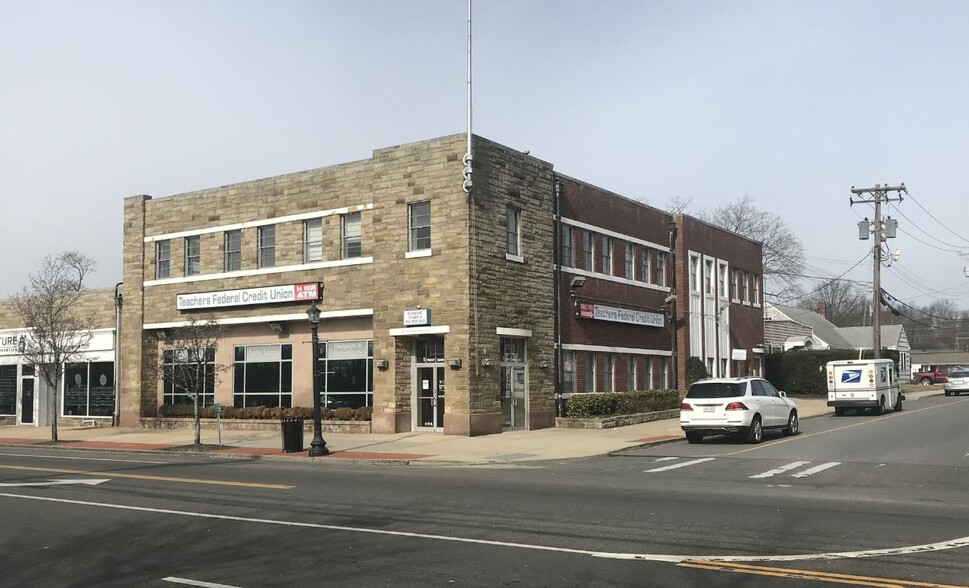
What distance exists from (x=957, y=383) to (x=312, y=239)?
4046cm

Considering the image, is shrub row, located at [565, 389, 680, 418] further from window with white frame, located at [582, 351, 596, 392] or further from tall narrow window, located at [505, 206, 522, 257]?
tall narrow window, located at [505, 206, 522, 257]

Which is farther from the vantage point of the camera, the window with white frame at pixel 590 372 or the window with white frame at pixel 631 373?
the window with white frame at pixel 631 373

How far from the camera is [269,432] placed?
29156mm

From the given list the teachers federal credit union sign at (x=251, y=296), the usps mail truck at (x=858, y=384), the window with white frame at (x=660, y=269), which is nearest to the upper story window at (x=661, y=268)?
the window with white frame at (x=660, y=269)

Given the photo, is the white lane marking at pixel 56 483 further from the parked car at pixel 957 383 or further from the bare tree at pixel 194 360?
the parked car at pixel 957 383

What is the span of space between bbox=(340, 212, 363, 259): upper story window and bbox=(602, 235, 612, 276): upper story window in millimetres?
9365

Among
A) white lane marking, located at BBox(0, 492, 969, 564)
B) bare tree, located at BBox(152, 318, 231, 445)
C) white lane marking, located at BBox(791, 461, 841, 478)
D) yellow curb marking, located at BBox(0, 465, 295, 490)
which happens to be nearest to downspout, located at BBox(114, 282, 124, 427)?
bare tree, located at BBox(152, 318, 231, 445)

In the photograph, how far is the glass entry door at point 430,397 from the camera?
88.5ft

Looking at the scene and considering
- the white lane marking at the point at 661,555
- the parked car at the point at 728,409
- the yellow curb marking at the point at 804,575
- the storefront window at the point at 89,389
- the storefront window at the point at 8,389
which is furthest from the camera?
the storefront window at the point at 8,389

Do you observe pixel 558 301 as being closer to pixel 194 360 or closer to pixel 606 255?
pixel 606 255

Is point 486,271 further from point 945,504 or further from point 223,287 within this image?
point 945,504

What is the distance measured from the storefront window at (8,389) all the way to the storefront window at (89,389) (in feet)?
9.62

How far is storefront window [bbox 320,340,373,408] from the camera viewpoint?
28547 millimetres

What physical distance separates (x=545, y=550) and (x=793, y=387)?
43.4 m
